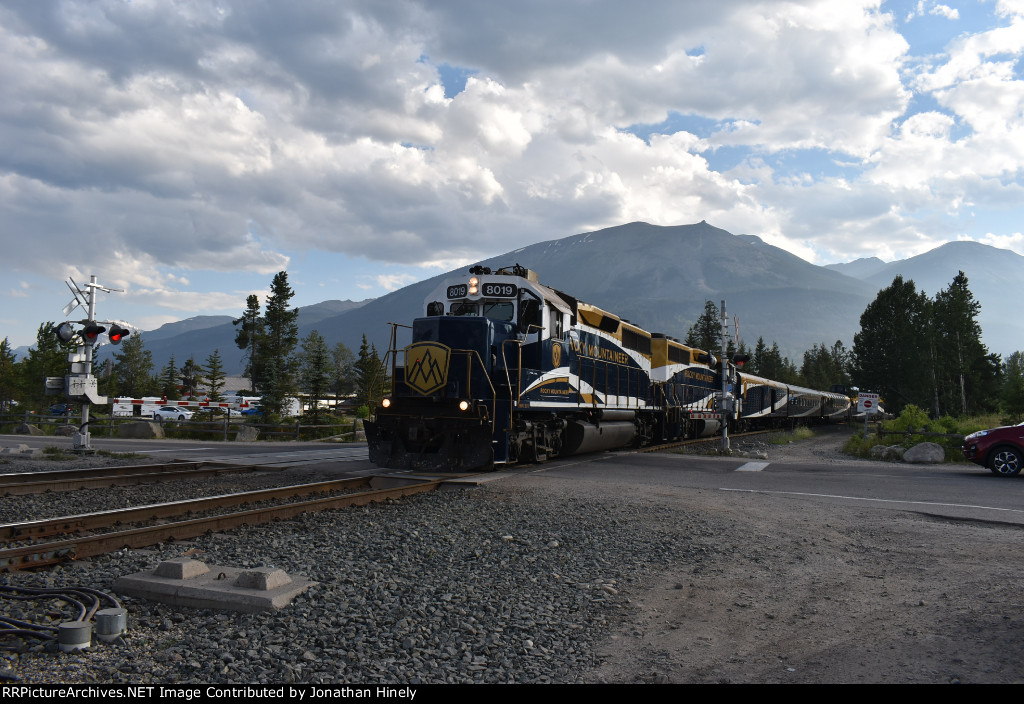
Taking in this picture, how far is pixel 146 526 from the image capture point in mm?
7395

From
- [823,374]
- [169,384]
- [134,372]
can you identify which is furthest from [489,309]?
[823,374]

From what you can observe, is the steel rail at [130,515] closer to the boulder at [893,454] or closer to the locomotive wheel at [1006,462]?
the locomotive wheel at [1006,462]

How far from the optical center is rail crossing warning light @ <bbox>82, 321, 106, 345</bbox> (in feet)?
54.2

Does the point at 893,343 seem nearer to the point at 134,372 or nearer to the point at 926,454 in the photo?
the point at 926,454

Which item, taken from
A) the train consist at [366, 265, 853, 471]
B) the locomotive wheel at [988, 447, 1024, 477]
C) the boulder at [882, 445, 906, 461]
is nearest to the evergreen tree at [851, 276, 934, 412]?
the boulder at [882, 445, 906, 461]

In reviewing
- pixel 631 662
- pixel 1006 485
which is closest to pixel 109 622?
pixel 631 662

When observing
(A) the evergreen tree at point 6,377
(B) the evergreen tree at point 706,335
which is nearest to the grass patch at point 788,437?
(B) the evergreen tree at point 706,335

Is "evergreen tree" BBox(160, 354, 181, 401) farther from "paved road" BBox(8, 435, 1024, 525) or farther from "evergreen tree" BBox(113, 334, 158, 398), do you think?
"paved road" BBox(8, 435, 1024, 525)

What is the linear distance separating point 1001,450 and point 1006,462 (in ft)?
0.95

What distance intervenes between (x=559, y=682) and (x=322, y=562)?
2.92 metres

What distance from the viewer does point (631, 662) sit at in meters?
3.91

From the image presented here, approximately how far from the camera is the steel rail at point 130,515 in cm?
657

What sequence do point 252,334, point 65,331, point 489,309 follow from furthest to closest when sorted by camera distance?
point 252,334
point 65,331
point 489,309
